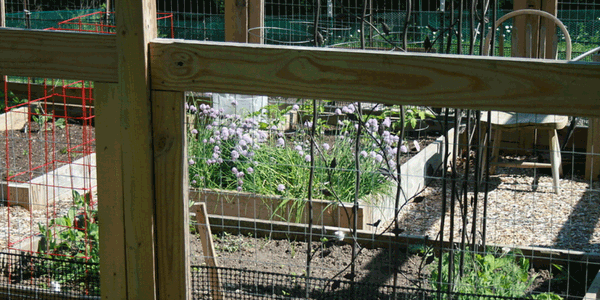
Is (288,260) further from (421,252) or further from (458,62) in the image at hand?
(458,62)

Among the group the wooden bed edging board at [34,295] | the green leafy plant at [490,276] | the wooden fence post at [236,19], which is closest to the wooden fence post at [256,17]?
the wooden fence post at [236,19]

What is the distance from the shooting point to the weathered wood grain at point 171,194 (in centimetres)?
210

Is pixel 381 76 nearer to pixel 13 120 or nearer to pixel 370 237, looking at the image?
pixel 370 237

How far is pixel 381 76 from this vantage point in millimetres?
1910

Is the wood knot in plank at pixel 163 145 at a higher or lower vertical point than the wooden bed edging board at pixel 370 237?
higher

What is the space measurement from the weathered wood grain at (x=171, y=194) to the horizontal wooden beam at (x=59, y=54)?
21cm

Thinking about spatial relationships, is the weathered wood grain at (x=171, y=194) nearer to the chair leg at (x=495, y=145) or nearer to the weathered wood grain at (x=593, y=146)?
the chair leg at (x=495, y=145)

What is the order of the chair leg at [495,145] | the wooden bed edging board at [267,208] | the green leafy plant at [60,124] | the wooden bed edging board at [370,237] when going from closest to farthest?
1. the wooden bed edging board at [370,237]
2. the wooden bed edging board at [267,208]
3. the chair leg at [495,145]
4. the green leafy plant at [60,124]

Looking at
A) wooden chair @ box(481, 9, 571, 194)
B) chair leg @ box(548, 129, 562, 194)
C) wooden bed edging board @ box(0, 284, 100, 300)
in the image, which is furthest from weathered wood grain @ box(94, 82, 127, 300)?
chair leg @ box(548, 129, 562, 194)

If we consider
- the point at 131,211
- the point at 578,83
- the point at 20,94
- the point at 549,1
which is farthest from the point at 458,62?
the point at 20,94

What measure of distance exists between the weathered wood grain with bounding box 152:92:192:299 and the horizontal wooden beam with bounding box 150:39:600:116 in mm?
86

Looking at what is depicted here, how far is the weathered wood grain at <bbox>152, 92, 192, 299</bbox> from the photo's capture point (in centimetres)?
210

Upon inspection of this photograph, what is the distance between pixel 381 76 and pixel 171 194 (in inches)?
29.9

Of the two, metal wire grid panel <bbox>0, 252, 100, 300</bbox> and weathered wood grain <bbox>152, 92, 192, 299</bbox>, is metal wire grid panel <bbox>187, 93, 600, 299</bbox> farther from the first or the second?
weathered wood grain <bbox>152, 92, 192, 299</bbox>
